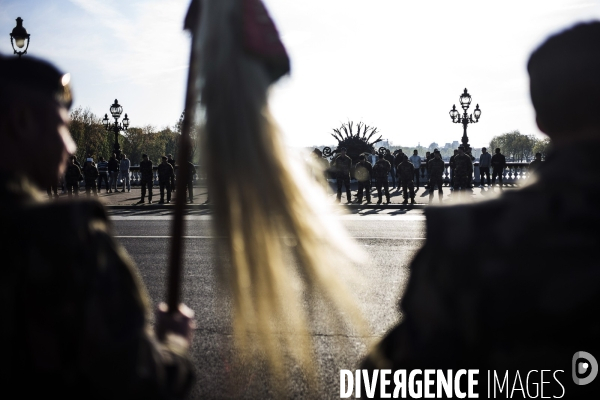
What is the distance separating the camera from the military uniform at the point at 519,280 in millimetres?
1336

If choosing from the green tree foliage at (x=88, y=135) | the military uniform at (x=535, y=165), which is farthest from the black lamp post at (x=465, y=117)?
the green tree foliage at (x=88, y=135)

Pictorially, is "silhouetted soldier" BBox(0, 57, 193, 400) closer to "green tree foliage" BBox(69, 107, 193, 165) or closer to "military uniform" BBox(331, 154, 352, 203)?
"military uniform" BBox(331, 154, 352, 203)

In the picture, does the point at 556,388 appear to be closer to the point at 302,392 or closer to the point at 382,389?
the point at 382,389

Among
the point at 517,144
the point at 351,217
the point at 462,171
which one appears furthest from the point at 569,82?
the point at 517,144

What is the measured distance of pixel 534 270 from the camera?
1.34 m

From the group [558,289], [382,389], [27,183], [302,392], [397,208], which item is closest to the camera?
[558,289]

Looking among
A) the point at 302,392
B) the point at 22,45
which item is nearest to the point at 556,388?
the point at 302,392

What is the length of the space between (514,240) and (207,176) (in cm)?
72

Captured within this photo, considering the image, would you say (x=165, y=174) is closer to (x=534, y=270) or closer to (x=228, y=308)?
(x=228, y=308)

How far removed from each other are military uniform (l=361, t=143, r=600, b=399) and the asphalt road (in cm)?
58

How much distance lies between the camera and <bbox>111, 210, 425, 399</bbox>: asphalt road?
4.19m

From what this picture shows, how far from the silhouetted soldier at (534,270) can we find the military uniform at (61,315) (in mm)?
672

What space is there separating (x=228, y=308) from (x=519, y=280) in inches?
202

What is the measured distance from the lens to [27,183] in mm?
1447
